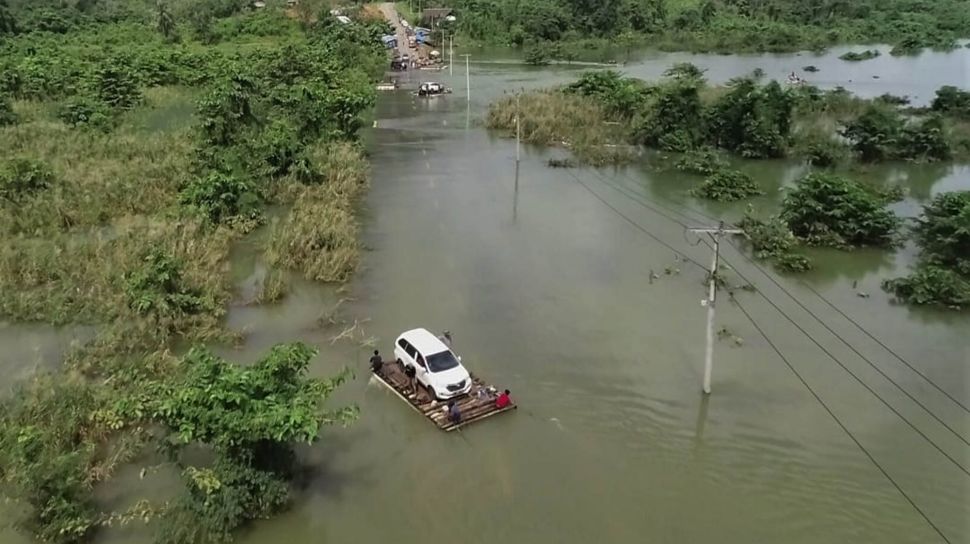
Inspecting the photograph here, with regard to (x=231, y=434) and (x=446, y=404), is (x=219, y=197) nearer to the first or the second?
(x=446, y=404)

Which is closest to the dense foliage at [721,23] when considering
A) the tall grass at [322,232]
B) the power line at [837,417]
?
the tall grass at [322,232]

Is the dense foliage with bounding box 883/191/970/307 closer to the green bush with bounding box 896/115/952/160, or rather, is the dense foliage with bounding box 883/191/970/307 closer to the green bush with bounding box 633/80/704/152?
the green bush with bounding box 896/115/952/160

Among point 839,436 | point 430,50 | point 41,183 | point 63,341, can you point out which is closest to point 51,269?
point 63,341

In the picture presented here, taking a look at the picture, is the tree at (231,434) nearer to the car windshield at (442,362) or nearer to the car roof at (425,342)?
the car windshield at (442,362)

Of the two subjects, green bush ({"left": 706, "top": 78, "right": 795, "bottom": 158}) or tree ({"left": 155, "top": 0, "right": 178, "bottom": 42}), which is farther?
tree ({"left": 155, "top": 0, "right": 178, "bottom": 42})

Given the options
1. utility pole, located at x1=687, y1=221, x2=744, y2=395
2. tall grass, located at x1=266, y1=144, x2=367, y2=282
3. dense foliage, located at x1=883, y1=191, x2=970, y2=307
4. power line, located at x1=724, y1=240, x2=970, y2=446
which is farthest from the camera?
tall grass, located at x1=266, y1=144, x2=367, y2=282

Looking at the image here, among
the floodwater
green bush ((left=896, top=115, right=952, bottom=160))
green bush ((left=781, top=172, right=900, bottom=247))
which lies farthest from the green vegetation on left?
green bush ((left=896, top=115, right=952, bottom=160))
